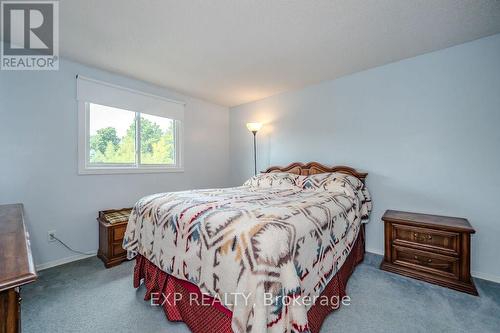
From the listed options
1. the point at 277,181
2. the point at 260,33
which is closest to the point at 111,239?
the point at 277,181

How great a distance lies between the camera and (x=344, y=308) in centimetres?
164

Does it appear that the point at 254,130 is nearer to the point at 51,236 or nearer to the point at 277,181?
the point at 277,181

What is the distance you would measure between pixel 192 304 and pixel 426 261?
7.19 feet

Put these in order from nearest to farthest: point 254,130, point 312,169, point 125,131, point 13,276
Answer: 1. point 13,276
2. point 125,131
3. point 312,169
4. point 254,130

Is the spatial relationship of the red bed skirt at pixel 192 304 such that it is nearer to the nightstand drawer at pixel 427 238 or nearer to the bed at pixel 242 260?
the bed at pixel 242 260

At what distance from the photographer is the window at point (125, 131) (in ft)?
8.71

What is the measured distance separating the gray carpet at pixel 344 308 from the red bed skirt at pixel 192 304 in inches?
2.9

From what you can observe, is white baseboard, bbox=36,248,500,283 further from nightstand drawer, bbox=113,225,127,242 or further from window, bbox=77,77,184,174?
window, bbox=77,77,184,174

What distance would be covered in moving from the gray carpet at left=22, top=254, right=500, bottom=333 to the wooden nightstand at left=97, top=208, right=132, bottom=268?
27 cm

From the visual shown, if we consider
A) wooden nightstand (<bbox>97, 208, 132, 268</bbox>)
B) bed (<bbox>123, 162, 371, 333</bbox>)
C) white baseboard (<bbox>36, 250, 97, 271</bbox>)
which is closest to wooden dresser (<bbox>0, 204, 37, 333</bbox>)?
bed (<bbox>123, 162, 371, 333</bbox>)

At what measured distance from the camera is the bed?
1.03 m

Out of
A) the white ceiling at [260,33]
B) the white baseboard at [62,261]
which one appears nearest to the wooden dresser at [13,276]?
the white ceiling at [260,33]

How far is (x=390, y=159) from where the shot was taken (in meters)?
2.61

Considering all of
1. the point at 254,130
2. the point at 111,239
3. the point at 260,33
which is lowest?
the point at 111,239
